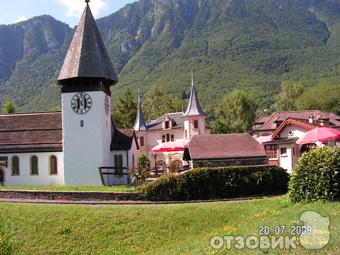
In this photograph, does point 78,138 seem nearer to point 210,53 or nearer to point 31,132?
point 31,132

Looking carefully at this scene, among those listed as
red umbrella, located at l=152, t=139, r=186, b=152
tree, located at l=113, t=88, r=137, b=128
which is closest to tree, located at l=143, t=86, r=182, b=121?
tree, located at l=113, t=88, r=137, b=128

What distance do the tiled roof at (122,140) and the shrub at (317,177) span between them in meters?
17.7

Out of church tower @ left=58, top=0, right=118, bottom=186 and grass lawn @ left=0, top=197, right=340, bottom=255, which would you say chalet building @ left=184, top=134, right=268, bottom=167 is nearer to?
church tower @ left=58, top=0, right=118, bottom=186

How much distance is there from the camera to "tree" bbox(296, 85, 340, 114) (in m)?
90.4

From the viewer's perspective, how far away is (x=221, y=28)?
6821 inches

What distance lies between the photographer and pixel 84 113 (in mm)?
35438

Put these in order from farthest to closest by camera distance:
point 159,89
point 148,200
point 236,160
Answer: point 159,89 < point 236,160 < point 148,200

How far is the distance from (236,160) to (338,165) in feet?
42.3

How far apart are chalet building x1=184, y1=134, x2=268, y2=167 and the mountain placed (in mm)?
83575

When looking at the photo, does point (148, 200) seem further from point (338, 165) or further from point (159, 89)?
point (159, 89)

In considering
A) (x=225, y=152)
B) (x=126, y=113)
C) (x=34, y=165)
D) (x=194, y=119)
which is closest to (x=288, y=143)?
(x=225, y=152)

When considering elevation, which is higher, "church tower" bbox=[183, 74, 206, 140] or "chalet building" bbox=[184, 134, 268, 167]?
"church tower" bbox=[183, 74, 206, 140]

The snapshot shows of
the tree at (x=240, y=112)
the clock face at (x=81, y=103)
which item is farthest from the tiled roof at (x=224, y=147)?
the tree at (x=240, y=112)

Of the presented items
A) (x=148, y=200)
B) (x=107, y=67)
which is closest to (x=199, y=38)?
(x=107, y=67)
